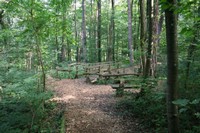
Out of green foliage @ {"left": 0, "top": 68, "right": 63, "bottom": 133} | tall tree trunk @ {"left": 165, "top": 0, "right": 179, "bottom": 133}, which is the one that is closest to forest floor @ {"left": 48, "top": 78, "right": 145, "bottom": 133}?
green foliage @ {"left": 0, "top": 68, "right": 63, "bottom": 133}

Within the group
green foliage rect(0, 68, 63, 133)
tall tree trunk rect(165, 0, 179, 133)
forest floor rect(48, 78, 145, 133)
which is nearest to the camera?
tall tree trunk rect(165, 0, 179, 133)

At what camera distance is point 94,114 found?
706 centimetres

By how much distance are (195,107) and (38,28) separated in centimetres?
546

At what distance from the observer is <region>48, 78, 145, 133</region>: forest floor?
5.98 m

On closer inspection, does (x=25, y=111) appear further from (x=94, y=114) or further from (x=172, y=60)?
(x=172, y=60)

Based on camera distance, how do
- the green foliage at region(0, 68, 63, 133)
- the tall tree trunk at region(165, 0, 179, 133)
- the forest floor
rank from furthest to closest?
1. the forest floor
2. the green foliage at region(0, 68, 63, 133)
3. the tall tree trunk at region(165, 0, 179, 133)

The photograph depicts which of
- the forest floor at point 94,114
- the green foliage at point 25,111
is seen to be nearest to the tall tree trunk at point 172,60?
the forest floor at point 94,114

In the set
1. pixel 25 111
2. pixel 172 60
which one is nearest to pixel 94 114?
pixel 25 111

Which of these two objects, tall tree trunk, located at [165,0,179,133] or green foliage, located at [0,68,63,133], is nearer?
tall tree trunk, located at [165,0,179,133]

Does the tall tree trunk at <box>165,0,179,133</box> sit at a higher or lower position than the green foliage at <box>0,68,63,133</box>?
higher

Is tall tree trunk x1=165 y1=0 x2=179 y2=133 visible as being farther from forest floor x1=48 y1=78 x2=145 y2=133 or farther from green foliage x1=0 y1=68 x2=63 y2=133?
green foliage x1=0 y1=68 x2=63 y2=133

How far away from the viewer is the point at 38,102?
6.52 m

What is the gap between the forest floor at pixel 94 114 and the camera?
235 inches

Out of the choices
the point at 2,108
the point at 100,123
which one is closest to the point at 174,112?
the point at 100,123
